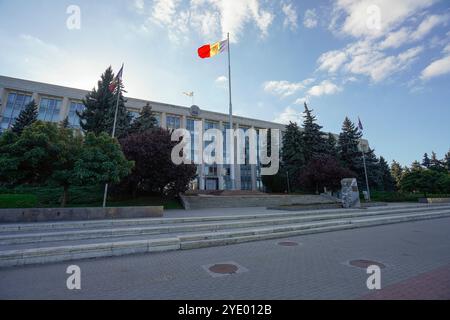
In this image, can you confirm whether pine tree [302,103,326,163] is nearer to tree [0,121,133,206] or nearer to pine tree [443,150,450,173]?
tree [0,121,133,206]

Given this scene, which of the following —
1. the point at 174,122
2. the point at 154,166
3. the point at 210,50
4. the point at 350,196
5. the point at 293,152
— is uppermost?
the point at 174,122

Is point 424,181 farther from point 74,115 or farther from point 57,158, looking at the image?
point 74,115

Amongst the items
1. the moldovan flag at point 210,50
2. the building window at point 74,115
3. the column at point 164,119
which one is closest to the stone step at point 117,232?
the moldovan flag at point 210,50

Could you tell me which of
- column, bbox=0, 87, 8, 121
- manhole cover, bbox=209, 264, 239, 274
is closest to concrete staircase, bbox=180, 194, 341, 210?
manhole cover, bbox=209, 264, 239, 274

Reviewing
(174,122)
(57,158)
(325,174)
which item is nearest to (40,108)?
(174,122)

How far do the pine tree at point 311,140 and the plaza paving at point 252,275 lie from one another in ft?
105

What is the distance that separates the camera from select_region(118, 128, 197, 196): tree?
18148mm

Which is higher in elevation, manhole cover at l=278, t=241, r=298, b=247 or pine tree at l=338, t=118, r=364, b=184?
pine tree at l=338, t=118, r=364, b=184

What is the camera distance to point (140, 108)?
141 feet

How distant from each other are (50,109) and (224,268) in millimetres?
47268

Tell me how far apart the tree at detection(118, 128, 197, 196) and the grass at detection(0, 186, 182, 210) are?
137 cm

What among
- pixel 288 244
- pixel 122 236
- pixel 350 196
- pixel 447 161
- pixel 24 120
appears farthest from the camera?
pixel 447 161

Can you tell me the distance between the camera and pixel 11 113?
3672 cm
